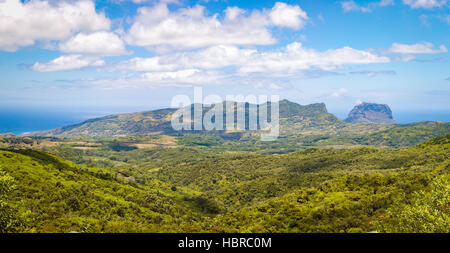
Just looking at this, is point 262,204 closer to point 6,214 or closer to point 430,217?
point 430,217

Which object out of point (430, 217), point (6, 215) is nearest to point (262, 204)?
point (430, 217)

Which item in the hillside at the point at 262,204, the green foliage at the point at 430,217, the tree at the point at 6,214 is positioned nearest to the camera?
the green foliage at the point at 430,217

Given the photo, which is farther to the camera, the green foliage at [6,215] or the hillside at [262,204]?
the hillside at [262,204]

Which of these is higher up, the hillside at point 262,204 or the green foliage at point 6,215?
the green foliage at point 6,215

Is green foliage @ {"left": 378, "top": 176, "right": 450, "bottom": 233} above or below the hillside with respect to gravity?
above

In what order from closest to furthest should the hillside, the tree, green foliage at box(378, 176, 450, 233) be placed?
green foliage at box(378, 176, 450, 233) < the tree < the hillside

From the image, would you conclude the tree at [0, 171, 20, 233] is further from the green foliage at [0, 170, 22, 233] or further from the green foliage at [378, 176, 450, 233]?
the green foliage at [378, 176, 450, 233]

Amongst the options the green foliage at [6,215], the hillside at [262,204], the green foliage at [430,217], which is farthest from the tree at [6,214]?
the green foliage at [430,217]

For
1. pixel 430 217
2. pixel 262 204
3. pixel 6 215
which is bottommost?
pixel 262 204

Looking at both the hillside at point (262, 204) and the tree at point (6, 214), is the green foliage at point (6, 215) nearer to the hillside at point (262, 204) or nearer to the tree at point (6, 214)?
the tree at point (6, 214)

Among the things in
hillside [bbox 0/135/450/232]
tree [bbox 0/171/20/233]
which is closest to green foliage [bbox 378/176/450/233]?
hillside [bbox 0/135/450/232]

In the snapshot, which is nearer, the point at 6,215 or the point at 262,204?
the point at 6,215
